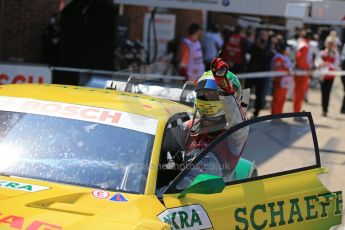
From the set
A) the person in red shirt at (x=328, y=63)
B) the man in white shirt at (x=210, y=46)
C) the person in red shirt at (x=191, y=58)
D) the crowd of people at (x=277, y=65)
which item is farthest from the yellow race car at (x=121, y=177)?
the man in white shirt at (x=210, y=46)

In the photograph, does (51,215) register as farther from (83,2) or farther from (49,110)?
(83,2)

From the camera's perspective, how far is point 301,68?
1419cm

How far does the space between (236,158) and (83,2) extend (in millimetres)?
8527

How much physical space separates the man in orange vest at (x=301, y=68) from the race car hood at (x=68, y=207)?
10.2 meters

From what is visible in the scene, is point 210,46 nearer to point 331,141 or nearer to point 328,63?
point 328,63

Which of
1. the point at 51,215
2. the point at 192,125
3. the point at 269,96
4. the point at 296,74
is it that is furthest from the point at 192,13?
the point at 51,215

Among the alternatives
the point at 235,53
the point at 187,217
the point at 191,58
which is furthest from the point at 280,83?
the point at 187,217

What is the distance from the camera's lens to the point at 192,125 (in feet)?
16.3

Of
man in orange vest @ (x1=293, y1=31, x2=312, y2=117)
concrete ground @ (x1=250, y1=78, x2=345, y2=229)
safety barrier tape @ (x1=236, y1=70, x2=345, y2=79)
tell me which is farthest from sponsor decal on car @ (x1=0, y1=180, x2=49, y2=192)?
man in orange vest @ (x1=293, y1=31, x2=312, y2=117)

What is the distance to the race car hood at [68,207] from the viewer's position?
3.53m

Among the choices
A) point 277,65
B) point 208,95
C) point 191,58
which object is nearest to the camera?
point 208,95

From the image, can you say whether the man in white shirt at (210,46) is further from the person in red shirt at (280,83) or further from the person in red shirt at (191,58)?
the person in red shirt at (191,58)

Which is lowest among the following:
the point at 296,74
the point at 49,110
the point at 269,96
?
the point at 269,96

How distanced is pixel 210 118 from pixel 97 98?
77 cm
